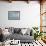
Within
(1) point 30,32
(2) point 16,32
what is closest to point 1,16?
(2) point 16,32

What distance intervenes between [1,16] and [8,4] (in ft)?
2.56

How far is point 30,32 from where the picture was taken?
578 centimetres

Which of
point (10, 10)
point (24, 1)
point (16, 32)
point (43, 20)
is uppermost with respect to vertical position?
point (24, 1)

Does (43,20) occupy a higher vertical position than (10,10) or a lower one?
lower

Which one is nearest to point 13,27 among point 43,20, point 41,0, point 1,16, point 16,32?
point 16,32

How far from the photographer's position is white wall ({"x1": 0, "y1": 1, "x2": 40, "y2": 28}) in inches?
245

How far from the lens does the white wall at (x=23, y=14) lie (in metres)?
6.22

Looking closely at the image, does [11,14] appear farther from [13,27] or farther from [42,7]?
Answer: [42,7]

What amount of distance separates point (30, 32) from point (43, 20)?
111cm

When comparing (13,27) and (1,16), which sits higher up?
(1,16)

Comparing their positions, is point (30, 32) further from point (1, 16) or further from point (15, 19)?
point (1, 16)

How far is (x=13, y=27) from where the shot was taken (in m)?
6.14

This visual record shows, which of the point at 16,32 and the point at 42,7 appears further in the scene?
the point at 42,7

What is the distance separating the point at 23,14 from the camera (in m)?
6.27
